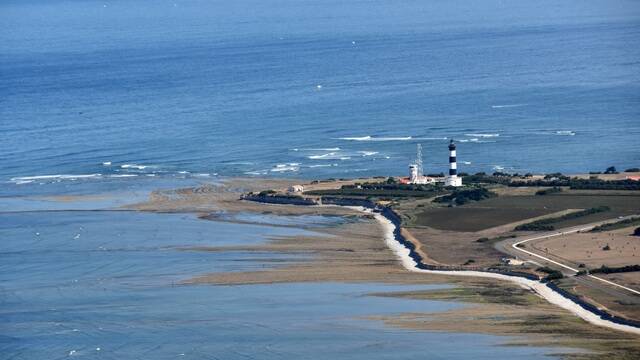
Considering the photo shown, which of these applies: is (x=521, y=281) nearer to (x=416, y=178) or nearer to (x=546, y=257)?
(x=546, y=257)

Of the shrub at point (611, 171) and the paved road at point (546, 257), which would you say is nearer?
the paved road at point (546, 257)

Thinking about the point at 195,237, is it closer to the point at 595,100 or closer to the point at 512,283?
the point at 512,283

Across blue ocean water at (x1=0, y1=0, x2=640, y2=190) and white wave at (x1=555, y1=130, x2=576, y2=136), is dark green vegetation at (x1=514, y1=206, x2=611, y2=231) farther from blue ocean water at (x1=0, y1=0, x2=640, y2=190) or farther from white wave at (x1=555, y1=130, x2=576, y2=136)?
white wave at (x1=555, y1=130, x2=576, y2=136)

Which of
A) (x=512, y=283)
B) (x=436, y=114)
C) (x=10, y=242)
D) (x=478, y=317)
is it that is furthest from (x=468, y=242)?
(x=436, y=114)

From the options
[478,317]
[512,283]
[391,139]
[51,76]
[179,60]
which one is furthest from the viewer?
[179,60]

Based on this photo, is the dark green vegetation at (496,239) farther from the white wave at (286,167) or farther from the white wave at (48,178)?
the white wave at (48,178)

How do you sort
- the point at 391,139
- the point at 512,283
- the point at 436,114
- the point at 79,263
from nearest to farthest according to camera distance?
the point at 512,283
the point at 79,263
the point at 391,139
the point at 436,114

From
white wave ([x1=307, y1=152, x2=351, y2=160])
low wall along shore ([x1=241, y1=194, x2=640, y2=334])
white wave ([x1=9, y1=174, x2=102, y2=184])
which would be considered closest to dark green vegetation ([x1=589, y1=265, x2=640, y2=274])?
low wall along shore ([x1=241, y1=194, x2=640, y2=334])

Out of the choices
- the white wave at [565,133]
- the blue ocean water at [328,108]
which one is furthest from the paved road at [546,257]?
the white wave at [565,133]
